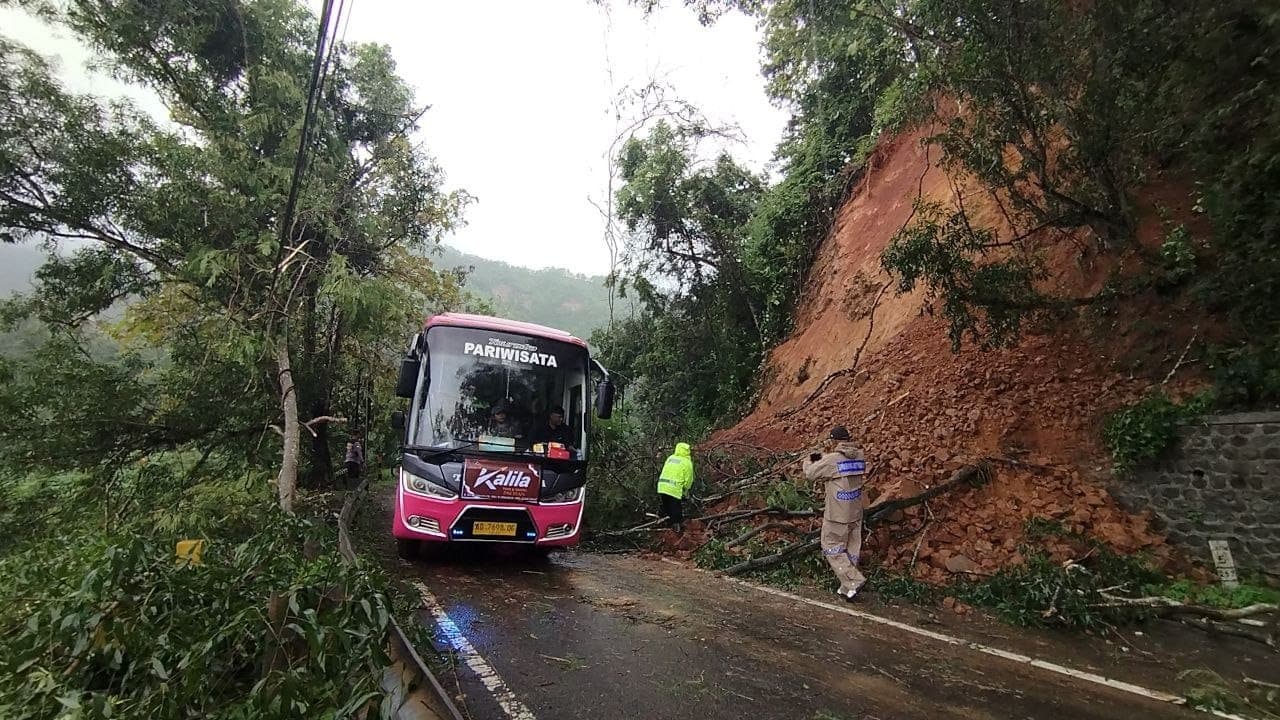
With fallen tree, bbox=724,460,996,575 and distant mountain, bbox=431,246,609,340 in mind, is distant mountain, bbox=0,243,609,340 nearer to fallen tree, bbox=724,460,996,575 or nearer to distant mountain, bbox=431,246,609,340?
distant mountain, bbox=431,246,609,340

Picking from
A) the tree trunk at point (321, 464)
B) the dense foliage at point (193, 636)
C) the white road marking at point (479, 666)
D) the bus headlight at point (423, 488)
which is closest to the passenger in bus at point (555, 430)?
the bus headlight at point (423, 488)

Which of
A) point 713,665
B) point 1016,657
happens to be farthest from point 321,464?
point 1016,657

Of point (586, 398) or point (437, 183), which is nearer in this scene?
point (586, 398)

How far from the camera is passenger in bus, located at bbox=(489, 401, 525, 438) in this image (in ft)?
23.0

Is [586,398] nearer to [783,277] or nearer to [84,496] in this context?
[84,496]

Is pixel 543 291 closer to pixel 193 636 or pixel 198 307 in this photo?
pixel 198 307

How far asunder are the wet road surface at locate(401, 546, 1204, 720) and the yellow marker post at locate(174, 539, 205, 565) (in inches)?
65.2

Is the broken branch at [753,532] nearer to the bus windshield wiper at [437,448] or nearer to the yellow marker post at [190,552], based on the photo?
the bus windshield wiper at [437,448]

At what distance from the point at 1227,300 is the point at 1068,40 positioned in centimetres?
302

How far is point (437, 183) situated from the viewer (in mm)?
16281

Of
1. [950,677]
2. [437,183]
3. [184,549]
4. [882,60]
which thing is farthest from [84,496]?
[882,60]

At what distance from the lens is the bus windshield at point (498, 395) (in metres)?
6.90

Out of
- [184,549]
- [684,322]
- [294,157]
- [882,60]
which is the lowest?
[184,549]

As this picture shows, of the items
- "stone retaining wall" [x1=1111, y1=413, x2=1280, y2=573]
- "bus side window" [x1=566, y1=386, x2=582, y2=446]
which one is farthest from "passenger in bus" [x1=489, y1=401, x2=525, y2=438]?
"stone retaining wall" [x1=1111, y1=413, x2=1280, y2=573]
